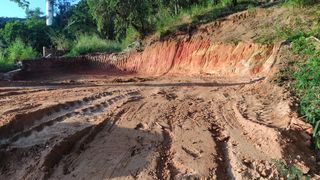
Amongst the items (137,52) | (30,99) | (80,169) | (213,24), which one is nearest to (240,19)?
(213,24)

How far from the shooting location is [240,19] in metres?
16.4

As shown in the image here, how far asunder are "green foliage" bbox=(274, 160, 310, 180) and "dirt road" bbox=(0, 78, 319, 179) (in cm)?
9

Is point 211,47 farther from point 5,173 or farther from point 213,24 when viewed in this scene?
point 5,173

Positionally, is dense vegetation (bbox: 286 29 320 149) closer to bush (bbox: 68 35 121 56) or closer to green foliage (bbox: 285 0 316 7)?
A: green foliage (bbox: 285 0 316 7)

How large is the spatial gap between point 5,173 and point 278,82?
6297 mm

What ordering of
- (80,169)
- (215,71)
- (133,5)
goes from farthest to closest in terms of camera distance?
(133,5)
(215,71)
(80,169)

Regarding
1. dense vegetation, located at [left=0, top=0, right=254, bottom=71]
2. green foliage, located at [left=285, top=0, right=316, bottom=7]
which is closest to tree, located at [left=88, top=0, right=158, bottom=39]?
dense vegetation, located at [left=0, top=0, right=254, bottom=71]

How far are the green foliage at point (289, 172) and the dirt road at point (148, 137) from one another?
0.09 meters

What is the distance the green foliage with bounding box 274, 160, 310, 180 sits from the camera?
206 inches

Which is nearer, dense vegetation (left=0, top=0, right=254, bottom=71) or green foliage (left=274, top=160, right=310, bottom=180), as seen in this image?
green foliage (left=274, top=160, right=310, bottom=180)

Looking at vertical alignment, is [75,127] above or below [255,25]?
below

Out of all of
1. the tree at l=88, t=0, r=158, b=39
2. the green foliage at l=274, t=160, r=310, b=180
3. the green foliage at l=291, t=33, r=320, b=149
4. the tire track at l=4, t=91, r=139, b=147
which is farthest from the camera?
the tree at l=88, t=0, r=158, b=39

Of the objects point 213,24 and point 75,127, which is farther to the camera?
point 213,24

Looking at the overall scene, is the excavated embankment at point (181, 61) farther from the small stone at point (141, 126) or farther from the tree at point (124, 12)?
the small stone at point (141, 126)
